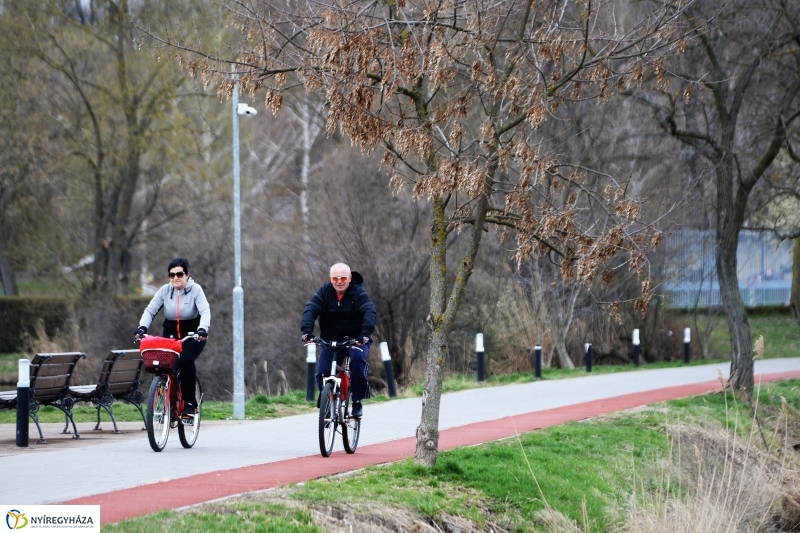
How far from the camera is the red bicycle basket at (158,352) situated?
437 inches

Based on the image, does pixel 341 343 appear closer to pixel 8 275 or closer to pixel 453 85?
pixel 453 85

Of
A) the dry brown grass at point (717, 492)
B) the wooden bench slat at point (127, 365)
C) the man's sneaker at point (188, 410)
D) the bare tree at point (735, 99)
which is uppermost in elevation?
the bare tree at point (735, 99)

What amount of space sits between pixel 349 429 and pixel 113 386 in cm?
429

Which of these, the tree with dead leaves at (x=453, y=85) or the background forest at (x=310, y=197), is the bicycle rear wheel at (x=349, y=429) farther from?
the background forest at (x=310, y=197)

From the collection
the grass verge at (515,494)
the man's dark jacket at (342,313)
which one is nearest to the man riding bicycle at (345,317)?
the man's dark jacket at (342,313)

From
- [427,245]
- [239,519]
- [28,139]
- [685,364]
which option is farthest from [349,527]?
[28,139]

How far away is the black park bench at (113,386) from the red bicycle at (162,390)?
2.49 m

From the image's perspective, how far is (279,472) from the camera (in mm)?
9680

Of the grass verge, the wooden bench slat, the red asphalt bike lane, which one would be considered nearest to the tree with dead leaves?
the grass verge

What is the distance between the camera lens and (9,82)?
2948 centimetres

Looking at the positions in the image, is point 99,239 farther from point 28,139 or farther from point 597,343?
point 597,343

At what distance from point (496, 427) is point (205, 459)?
4.60 metres

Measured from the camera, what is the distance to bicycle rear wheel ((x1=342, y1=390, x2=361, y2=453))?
11.1m

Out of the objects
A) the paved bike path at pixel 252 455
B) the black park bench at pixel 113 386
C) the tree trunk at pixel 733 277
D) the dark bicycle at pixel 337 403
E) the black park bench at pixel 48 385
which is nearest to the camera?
the paved bike path at pixel 252 455
